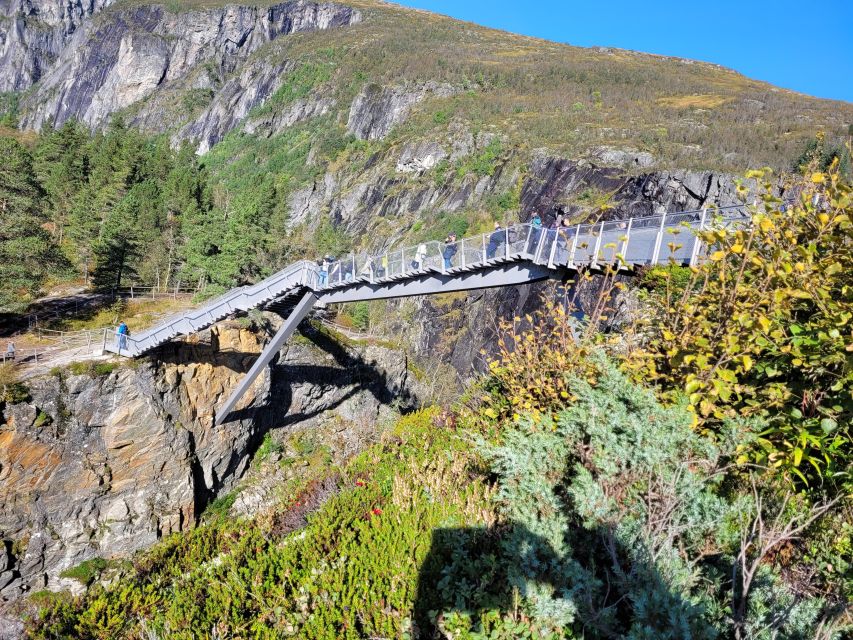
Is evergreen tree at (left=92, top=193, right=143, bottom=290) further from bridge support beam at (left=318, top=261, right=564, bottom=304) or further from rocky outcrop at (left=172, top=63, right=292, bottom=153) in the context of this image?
rocky outcrop at (left=172, top=63, right=292, bottom=153)

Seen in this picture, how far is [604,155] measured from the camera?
138 feet

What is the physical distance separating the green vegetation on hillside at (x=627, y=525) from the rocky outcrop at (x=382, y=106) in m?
67.3

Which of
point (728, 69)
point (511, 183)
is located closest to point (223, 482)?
point (511, 183)

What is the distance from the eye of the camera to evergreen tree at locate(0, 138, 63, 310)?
16.7 m

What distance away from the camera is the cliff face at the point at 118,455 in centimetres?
1407

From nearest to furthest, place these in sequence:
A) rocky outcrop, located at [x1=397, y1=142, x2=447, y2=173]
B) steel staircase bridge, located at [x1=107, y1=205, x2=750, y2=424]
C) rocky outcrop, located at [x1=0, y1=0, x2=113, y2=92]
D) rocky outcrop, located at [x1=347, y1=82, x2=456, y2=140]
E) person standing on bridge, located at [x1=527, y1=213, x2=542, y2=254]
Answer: steel staircase bridge, located at [x1=107, y1=205, x2=750, y2=424], person standing on bridge, located at [x1=527, y1=213, x2=542, y2=254], rocky outcrop, located at [x1=397, y1=142, x2=447, y2=173], rocky outcrop, located at [x1=347, y1=82, x2=456, y2=140], rocky outcrop, located at [x1=0, y1=0, x2=113, y2=92]

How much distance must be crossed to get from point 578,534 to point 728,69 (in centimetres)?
12982

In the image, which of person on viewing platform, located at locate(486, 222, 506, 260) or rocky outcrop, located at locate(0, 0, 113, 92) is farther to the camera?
rocky outcrop, located at locate(0, 0, 113, 92)

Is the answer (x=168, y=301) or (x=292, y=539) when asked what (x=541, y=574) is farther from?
(x=168, y=301)

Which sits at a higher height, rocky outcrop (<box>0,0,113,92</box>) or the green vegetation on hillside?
rocky outcrop (<box>0,0,113,92</box>)

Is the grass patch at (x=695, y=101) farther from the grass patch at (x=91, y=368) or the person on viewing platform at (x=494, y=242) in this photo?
the grass patch at (x=91, y=368)

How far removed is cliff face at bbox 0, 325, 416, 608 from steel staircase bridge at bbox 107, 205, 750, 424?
137 centimetres

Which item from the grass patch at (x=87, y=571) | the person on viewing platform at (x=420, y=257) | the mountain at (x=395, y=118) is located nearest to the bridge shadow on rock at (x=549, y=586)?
the person on viewing platform at (x=420, y=257)

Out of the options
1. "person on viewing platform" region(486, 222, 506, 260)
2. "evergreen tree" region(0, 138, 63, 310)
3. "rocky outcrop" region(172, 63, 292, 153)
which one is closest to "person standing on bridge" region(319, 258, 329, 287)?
"person on viewing platform" region(486, 222, 506, 260)
